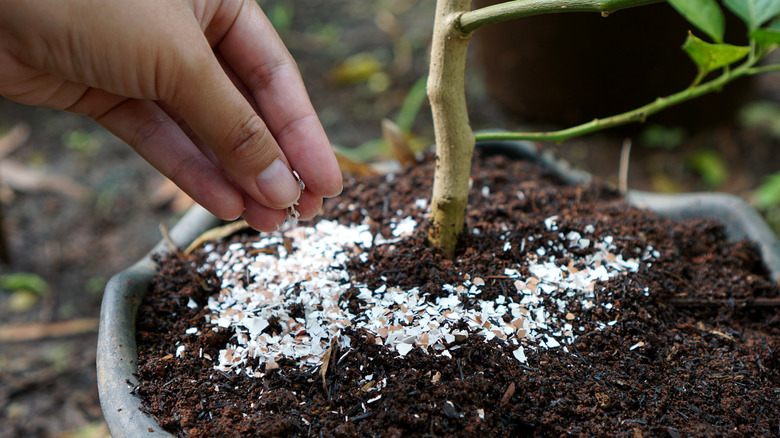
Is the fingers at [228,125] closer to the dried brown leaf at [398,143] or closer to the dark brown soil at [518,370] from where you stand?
the dark brown soil at [518,370]

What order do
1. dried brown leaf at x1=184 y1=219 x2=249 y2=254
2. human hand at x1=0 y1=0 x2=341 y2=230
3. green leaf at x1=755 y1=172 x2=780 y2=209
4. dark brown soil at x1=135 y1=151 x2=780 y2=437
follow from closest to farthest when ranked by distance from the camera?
human hand at x1=0 y1=0 x2=341 y2=230, dark brown soil at x1=135 y1=151 x2=780 y2=437, dried brown leaf at x1=184 y1=219 x2=249 y2=254, green leaf at x1=755 y1=172 x2=780 y2=209

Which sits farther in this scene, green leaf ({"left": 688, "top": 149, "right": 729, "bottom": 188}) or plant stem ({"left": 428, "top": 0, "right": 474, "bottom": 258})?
green leaf ({"left": 688, "top": 149, "right": 729, "bottom": 188})

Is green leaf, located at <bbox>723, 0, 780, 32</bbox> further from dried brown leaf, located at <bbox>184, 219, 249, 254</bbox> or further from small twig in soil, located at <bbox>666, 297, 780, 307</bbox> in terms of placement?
dried brown leaf, located at <bbox>184, 219, 249, 254</bbox>

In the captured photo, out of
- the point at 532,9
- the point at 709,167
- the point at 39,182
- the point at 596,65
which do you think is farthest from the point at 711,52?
the point at 39,182

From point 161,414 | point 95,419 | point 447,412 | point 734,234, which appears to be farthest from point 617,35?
point 95,419

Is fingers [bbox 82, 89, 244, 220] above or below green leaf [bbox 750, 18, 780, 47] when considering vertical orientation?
below

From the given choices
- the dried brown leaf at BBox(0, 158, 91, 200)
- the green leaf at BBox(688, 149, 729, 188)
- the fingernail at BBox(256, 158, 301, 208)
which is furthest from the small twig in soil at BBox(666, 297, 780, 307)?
the dried brown leaf at BBox(0, 158, 91, 200)

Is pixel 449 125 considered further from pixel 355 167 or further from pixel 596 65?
pixel 596 65
